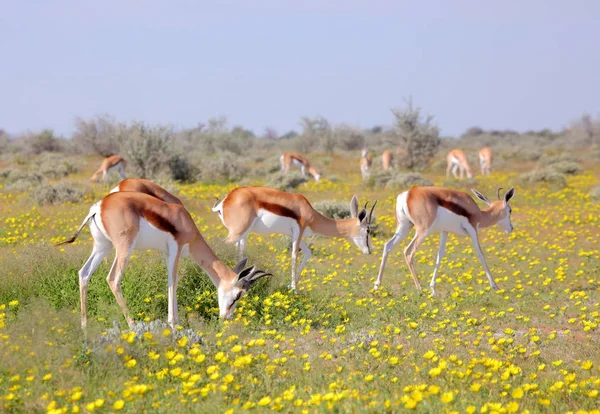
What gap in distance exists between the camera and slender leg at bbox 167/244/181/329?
7.71 meters

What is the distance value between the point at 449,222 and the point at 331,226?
2.03m

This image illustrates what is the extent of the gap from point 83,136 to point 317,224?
36180 mm

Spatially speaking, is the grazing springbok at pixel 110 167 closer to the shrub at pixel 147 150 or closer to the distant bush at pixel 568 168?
the shrub at pixel 147 150

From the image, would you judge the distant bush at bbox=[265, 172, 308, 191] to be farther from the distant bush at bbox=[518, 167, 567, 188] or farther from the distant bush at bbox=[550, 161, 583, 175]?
the distant bush at bbox=[550, 161, 583, 175]

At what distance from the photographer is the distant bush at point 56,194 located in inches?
770

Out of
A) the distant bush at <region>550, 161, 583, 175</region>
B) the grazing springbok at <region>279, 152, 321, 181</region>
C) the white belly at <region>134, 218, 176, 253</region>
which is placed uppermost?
the white belly at <region>134, 218, 176, 253</region>

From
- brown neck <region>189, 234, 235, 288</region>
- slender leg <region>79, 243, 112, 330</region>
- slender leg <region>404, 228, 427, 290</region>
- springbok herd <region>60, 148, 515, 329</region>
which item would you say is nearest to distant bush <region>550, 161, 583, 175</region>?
springbok herd <region>60, 148, 515, 329</region>

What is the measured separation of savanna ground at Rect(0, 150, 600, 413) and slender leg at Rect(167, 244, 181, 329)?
0.73 feet

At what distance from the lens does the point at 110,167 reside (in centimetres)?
2662

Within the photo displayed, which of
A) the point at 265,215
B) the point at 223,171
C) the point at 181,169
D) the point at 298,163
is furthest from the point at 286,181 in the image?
the point at 265,215

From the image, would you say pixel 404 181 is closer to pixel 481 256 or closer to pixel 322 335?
pixel 481 256

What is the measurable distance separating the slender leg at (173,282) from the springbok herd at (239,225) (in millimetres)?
12

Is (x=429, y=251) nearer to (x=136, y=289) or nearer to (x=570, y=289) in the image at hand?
(x=570, y=289)

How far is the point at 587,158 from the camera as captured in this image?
44875 millimetres
